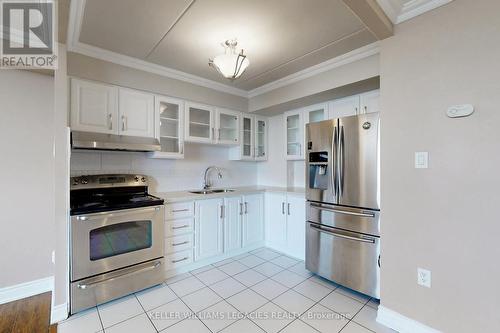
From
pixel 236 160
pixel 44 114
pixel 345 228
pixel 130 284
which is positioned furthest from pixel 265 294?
pixel 44 114

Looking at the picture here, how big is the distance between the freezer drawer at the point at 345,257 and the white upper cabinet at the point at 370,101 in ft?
4.76

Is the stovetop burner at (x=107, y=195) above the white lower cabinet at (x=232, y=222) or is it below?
above

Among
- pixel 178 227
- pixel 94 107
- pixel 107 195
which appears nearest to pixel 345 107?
pixel 178 227

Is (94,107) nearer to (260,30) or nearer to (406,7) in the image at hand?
(260,30)

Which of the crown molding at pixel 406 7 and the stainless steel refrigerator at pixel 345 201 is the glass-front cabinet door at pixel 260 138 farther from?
the crown molding at pixel 406 7

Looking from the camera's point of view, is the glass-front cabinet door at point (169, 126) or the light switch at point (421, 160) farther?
the glass-front cabinet door at point (169, 126)

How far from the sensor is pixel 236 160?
390 cm

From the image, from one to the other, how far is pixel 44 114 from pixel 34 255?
1.44 m

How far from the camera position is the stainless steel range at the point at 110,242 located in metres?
1.95

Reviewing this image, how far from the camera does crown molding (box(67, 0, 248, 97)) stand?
1.83 meters

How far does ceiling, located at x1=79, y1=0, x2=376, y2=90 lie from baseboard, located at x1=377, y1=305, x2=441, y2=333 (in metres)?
2.40

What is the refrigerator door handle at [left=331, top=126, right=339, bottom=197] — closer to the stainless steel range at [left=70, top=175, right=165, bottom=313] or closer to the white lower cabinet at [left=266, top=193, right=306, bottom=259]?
the white lower cabinet at [left=266, top=193, right=306, bottom=259]

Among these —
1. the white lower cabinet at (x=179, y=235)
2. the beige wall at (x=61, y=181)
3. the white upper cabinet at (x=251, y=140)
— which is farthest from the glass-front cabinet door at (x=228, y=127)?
the beige wall at (x=61, y=181)

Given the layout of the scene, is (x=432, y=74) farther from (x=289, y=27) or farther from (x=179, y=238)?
(x=179, y=238)
